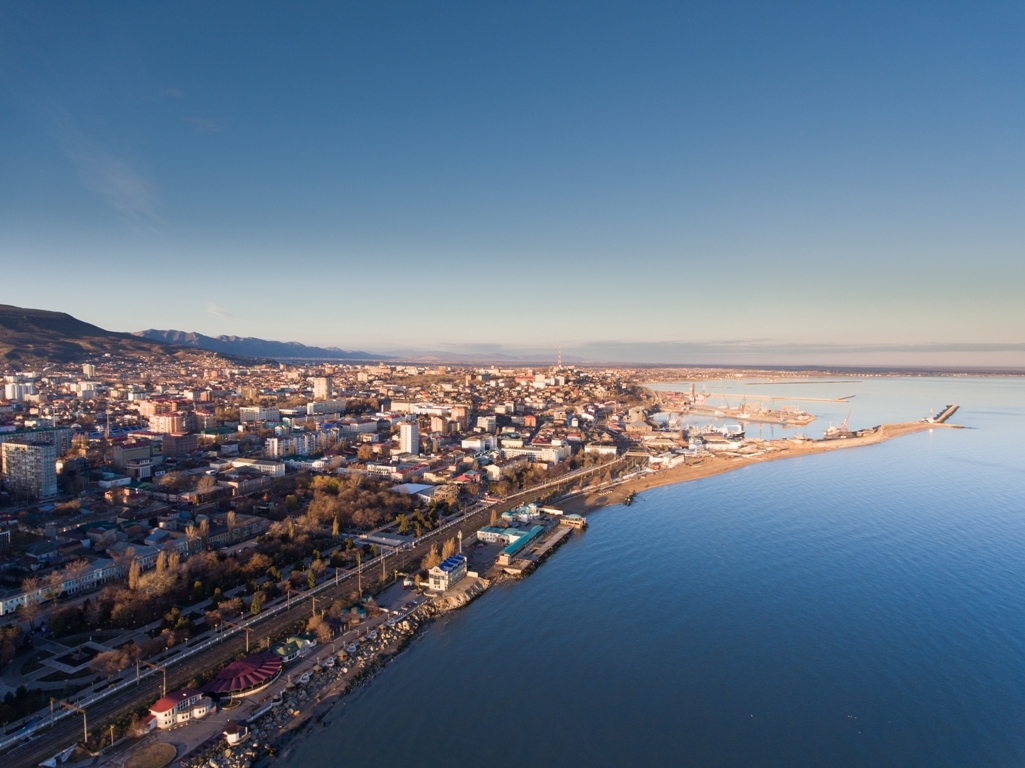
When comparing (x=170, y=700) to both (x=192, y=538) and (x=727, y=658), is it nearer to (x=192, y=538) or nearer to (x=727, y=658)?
(x=192, y=538)

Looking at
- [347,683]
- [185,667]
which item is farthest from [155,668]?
[347,683]

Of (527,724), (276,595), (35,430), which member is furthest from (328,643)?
(35,430)

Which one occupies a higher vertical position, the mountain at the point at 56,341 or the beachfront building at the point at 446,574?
the mountain at the point at 56,341

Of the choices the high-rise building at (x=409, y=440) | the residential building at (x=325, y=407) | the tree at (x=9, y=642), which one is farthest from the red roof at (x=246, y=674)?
the residential building at (x=325, y=407)

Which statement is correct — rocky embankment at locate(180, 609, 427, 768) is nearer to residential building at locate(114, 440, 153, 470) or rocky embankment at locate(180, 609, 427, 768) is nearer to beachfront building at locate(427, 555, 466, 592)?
beachfront building at locate(427, 555, 466, 592)

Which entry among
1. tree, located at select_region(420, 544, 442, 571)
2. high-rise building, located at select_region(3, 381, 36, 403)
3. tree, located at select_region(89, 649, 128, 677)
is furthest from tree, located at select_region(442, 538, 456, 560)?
high-rise building, located at select_region(3, 381, 36, 403)

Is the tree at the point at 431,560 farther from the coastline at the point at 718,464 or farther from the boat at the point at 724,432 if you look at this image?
the boat at the point at 724,432
